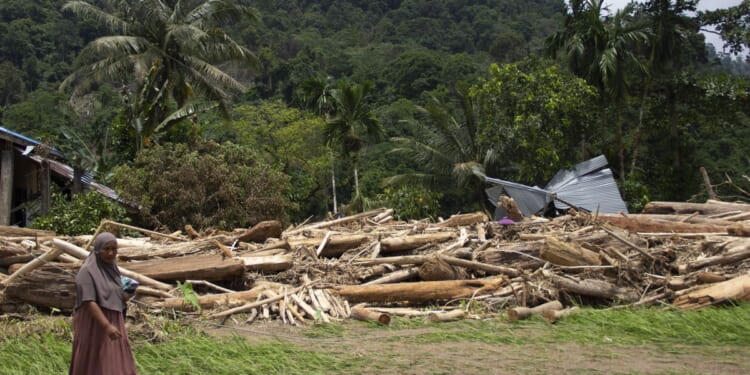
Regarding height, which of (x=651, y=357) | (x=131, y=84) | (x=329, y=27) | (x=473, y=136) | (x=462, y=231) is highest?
(x=329, y=27)

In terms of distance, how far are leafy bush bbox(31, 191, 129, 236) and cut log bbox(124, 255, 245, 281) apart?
21.4 feet

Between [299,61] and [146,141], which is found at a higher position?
[299,61]

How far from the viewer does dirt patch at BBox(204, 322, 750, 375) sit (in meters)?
6.30

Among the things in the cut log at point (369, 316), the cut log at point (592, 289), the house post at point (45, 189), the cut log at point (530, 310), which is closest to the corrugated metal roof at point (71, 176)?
the house post at point (45, 189)

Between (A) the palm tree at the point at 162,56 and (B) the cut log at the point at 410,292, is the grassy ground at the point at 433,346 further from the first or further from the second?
(A) the palm tree at the point at 162,56

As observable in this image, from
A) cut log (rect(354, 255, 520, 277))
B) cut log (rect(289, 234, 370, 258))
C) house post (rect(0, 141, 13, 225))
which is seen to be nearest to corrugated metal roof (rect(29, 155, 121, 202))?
house post (rect(0, 141, 13, 225))

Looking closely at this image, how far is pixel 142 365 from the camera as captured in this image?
6.57 m

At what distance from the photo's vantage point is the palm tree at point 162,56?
22.5 m

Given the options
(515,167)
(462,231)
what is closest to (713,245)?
(462,231)

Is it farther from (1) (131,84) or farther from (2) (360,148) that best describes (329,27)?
(1) (131,84)

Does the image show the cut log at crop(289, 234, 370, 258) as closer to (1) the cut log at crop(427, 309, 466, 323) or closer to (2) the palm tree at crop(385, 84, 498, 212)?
(1) the cut log at crop(427, 309, 466, 323)

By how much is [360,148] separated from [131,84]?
11.0m

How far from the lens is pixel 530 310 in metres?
8.37

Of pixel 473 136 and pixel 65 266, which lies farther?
pixel 473 136
